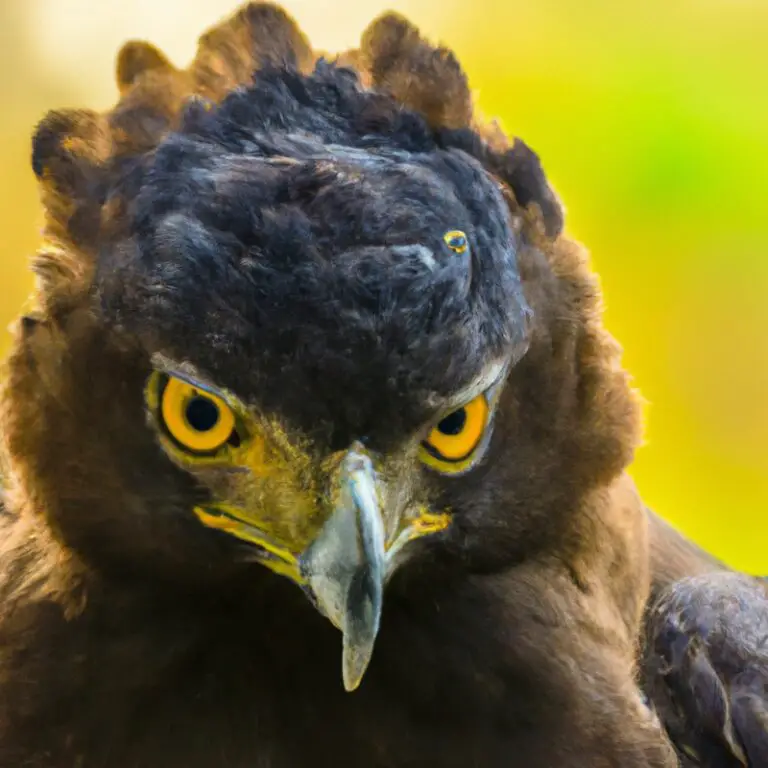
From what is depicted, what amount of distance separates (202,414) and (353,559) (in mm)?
236

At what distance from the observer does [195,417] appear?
1.31 m

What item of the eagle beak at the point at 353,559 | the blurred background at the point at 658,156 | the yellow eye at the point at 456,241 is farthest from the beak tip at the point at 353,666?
the blurred background at the point at 658,156

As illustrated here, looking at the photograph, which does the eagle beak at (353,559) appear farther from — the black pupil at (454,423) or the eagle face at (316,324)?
the black pupil at (454,423)

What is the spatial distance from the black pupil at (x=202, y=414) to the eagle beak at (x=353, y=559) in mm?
155

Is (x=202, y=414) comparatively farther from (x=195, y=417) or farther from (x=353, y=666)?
(x=353, y=666)

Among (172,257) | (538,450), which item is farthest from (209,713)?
(172,257)

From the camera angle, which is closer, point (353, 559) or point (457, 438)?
point (353, 559)

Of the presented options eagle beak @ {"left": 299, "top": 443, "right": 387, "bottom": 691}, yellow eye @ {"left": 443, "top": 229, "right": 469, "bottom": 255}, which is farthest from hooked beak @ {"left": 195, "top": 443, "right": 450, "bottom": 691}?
yellow eye @ {"left": 443, "top": 229, "right": 469, "bottom": 255}

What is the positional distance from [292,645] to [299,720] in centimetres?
11

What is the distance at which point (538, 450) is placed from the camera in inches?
60.1

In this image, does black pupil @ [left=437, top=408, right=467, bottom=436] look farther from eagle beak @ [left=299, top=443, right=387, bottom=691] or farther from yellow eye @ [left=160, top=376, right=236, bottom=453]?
yellow eye @ [left=160, top=376, right=236, bottom=453]

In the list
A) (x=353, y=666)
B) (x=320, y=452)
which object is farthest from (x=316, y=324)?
(x=353, y=666)

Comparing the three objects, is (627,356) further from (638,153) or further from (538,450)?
(538,450)

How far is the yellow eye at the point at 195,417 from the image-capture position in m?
1.28
